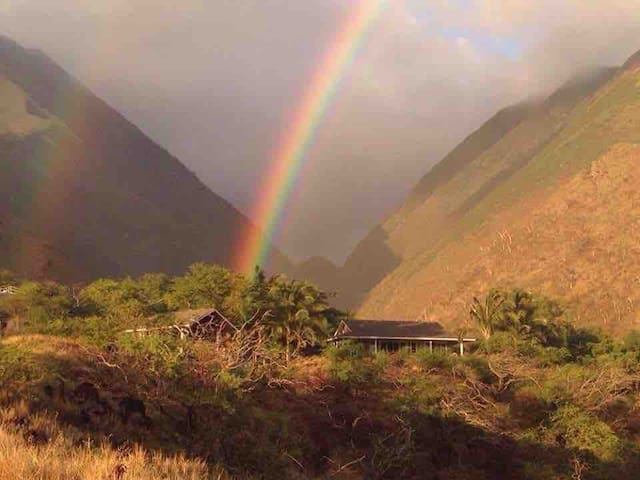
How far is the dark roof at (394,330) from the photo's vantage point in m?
56.2

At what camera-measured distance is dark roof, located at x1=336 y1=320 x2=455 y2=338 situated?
5622 cm

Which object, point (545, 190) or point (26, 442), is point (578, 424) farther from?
point (545, 190)

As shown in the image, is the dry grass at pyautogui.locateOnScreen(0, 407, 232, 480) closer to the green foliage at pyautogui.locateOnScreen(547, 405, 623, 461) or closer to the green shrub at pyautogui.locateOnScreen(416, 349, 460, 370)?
the green foliage at pyautogui.locateOnScreen(547, 405, 623, 461)

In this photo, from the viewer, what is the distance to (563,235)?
4218 inches

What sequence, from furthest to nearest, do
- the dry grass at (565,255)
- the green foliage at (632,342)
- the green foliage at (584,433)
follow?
the dry grass at (565,255)
the green foliage at (632,342)
the green foliage at (584,433)

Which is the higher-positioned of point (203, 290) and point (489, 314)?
point (489, 314)

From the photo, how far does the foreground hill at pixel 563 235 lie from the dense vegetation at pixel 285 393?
1543 inches

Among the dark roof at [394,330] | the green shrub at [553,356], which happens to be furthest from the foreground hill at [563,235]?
the green shrub at [553,356]

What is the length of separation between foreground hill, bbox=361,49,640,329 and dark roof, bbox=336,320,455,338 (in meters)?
33.6

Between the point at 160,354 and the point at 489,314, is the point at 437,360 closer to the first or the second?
the point at 489,314

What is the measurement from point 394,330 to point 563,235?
5867 cm

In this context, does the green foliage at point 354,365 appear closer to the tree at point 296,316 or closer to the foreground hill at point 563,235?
the tree at point 296,316

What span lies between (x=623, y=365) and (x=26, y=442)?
45.1 metres

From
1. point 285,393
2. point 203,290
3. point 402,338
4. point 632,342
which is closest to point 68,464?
point 285,393
